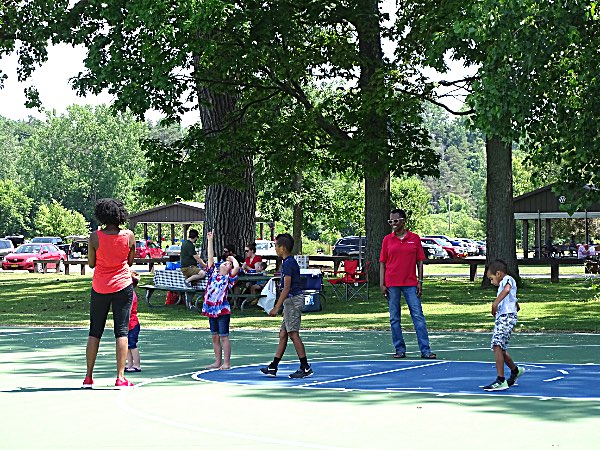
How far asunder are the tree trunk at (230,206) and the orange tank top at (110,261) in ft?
65.0

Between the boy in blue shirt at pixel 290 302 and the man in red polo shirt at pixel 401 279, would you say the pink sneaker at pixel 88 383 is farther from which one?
the man in red polo shirt at pixel 401 279

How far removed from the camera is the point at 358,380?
45.8 feet

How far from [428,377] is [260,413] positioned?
3521 mm

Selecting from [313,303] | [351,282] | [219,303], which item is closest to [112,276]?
[219,303]

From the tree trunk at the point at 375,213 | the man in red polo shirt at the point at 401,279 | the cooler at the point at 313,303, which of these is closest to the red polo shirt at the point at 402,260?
the man in red polo shirt at the point at 401,279

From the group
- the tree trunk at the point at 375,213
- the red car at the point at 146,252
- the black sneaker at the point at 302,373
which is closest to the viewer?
the black sneaker at the point at 302,373

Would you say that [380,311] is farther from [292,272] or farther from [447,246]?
[447,246]

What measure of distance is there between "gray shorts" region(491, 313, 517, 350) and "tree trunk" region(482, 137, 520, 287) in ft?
71.6

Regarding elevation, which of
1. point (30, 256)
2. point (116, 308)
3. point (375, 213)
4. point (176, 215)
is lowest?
point (116, 308)

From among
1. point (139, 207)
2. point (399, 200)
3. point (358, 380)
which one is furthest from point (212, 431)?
point (139, 207)

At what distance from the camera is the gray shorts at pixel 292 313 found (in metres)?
14.2

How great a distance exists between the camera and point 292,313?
14.2 m

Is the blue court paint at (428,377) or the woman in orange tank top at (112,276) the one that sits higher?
the woman in orange tank top at (112,276)

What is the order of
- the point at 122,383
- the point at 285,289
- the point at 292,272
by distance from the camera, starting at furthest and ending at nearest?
1. the point at 292,272
2. the point at 285,289
3. the point at 122,383
